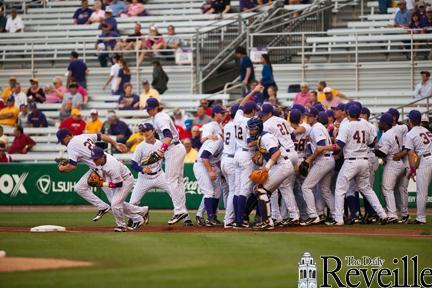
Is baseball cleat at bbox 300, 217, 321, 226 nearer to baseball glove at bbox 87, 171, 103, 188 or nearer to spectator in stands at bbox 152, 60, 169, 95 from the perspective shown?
baseball glove at bbox 87, 171, 103, 188

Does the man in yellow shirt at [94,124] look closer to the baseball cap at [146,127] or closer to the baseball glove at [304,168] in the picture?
the baseball cap at [146,127]

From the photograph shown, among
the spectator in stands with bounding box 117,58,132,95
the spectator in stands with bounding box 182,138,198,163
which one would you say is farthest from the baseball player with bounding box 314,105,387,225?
the spectator in stands with bounding box 117,58,132,95

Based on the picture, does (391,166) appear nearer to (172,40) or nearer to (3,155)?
(3,155)

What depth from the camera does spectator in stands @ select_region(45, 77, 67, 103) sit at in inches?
1235

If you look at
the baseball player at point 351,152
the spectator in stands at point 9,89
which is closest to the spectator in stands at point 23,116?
the spectator in stands at point 9,89

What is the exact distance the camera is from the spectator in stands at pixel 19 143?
29.2 metres

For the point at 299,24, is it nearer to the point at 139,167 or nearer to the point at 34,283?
the point at 139,167

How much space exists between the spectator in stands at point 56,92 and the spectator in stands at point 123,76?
5.36ft

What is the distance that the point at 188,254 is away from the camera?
50.3 feet

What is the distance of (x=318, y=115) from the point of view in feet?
67.9

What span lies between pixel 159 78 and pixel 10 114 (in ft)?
13.7

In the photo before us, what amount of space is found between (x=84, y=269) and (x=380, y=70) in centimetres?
1707

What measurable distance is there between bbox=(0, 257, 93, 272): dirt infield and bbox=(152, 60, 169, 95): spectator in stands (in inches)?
618

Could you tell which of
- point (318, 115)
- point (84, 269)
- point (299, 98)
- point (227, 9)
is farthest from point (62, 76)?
point (84, 269)
